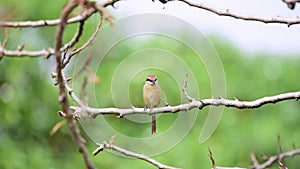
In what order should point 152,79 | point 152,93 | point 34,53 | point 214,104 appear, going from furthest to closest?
point 152,79 < point 152,93 < point 214,104 < point 34,53

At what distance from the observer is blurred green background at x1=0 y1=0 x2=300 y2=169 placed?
349 inches

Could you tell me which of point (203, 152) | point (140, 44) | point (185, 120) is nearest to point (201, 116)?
point (203, 152)

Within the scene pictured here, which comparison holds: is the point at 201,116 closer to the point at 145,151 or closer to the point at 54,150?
the point at 145,151

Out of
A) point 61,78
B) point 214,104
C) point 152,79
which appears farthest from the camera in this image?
point 152,79

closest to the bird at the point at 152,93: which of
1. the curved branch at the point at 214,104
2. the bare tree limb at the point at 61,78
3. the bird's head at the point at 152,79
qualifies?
the bird's head at the point at 152,79

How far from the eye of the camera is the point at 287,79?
12.7 m

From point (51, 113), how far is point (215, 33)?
3.48 metres

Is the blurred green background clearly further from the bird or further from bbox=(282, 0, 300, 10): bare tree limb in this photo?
bbox=(282, 0, 300, 10): bare tree limb

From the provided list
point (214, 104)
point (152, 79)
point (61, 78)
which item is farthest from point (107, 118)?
point (61, 78)

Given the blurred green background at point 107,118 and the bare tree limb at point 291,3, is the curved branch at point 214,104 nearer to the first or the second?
the bare tree limb at point 291,3

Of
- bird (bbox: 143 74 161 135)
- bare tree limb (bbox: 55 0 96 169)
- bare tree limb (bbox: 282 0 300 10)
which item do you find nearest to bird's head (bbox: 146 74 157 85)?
bird (bbox: 143 74 161 135)

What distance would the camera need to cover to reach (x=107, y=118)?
31.7 feet

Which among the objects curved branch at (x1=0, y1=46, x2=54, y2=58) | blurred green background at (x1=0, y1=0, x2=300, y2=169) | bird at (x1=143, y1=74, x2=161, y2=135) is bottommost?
curved branch at (x1=0, y1=46, x2=54, y2=58)

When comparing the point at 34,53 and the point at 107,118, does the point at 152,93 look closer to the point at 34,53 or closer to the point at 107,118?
the point at 34,53
